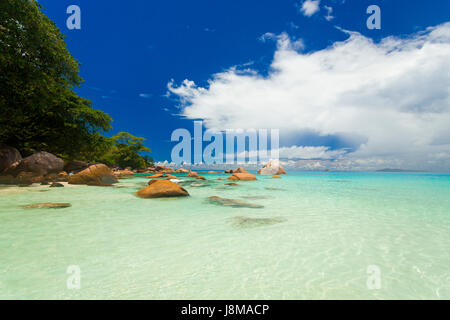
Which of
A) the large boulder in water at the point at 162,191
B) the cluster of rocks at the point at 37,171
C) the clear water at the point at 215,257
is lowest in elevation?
the clear water at the point at 215,257

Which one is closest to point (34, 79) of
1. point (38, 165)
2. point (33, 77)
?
point (33, 77)

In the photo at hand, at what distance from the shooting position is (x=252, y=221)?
5938 mm

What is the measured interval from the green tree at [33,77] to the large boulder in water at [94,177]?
5.18 metres

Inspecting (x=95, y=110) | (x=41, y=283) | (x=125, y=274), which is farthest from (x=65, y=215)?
(x=95, y=110)

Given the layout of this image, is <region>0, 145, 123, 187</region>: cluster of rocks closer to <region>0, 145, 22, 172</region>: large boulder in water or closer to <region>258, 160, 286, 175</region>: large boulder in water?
<region>0, 145, 22, 172</region>: large boulder in water

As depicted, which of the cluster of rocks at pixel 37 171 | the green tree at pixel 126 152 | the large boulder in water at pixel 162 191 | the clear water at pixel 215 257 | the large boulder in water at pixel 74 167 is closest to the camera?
the clear water at pixel 215 257

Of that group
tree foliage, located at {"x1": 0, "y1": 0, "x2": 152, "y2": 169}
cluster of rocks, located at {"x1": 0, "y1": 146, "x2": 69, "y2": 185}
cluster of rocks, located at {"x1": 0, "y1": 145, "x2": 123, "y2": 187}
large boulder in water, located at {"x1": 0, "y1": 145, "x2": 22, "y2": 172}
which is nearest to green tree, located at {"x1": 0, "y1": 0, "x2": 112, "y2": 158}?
tree foliage, located at {"x1": 0, "y1": 0, "x2": 152, "y2": 169}

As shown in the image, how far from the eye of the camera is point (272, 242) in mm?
4258

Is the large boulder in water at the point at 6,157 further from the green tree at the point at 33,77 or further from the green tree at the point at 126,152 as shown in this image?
the green tree at the point at 126,152

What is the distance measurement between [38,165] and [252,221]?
18.9 meters

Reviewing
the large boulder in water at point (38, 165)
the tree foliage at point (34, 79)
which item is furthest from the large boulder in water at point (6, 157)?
the tree foliage at point (34, 79)

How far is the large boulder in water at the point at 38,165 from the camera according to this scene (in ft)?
50.3

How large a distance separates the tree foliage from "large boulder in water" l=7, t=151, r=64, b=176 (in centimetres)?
280
